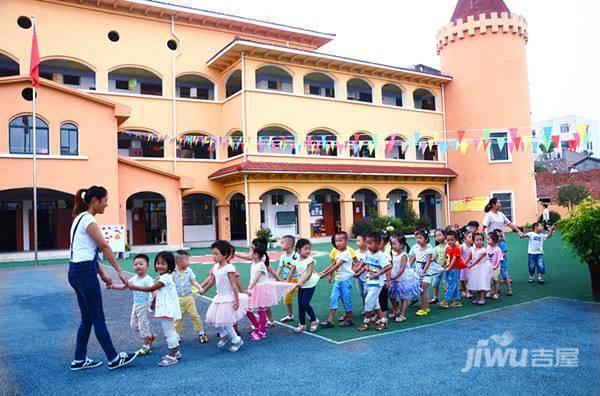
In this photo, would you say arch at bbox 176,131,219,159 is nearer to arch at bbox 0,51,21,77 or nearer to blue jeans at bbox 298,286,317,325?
arch at bbox 0,51,21,77

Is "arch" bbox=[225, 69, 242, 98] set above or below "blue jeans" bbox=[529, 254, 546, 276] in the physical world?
above

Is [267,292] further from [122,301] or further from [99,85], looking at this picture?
[99,85]

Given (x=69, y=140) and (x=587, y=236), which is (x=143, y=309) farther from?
(x=69, y=140)

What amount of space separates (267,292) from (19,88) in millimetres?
17262

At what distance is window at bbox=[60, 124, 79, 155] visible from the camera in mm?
19672

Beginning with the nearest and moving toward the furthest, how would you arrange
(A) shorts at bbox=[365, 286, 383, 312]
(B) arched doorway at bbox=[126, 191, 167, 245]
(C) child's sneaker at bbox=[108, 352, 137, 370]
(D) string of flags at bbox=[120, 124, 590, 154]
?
(C) child's sneaker at bbox=[108, 352, 137, 370]
(A) shorts at bbox=[365, 286, 383, 312]
(D) string of flags at bbox=[120, 124, 590, 154]
(B) arched doorway at bbox=[126, 191, 167, 245]

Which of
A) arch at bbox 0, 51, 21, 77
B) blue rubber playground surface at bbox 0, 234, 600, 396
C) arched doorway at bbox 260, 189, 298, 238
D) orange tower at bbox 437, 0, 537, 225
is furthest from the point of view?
orange tower at bbox 437, 0, 537, 225

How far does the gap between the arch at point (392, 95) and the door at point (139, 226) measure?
16181 millimetres

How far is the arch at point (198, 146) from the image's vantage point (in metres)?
24.6

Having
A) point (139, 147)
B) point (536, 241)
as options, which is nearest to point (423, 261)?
point (536, 241)

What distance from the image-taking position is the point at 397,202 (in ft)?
100

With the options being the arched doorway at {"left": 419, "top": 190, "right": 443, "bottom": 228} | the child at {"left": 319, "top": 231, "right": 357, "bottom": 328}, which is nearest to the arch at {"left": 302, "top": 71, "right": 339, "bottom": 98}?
the arched doorway at {"left": 419, "top": 190, "right": 443, "bottom": 228}

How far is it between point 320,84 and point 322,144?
4943 millimetres

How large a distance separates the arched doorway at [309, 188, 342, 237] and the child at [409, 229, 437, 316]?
62.8 ft
